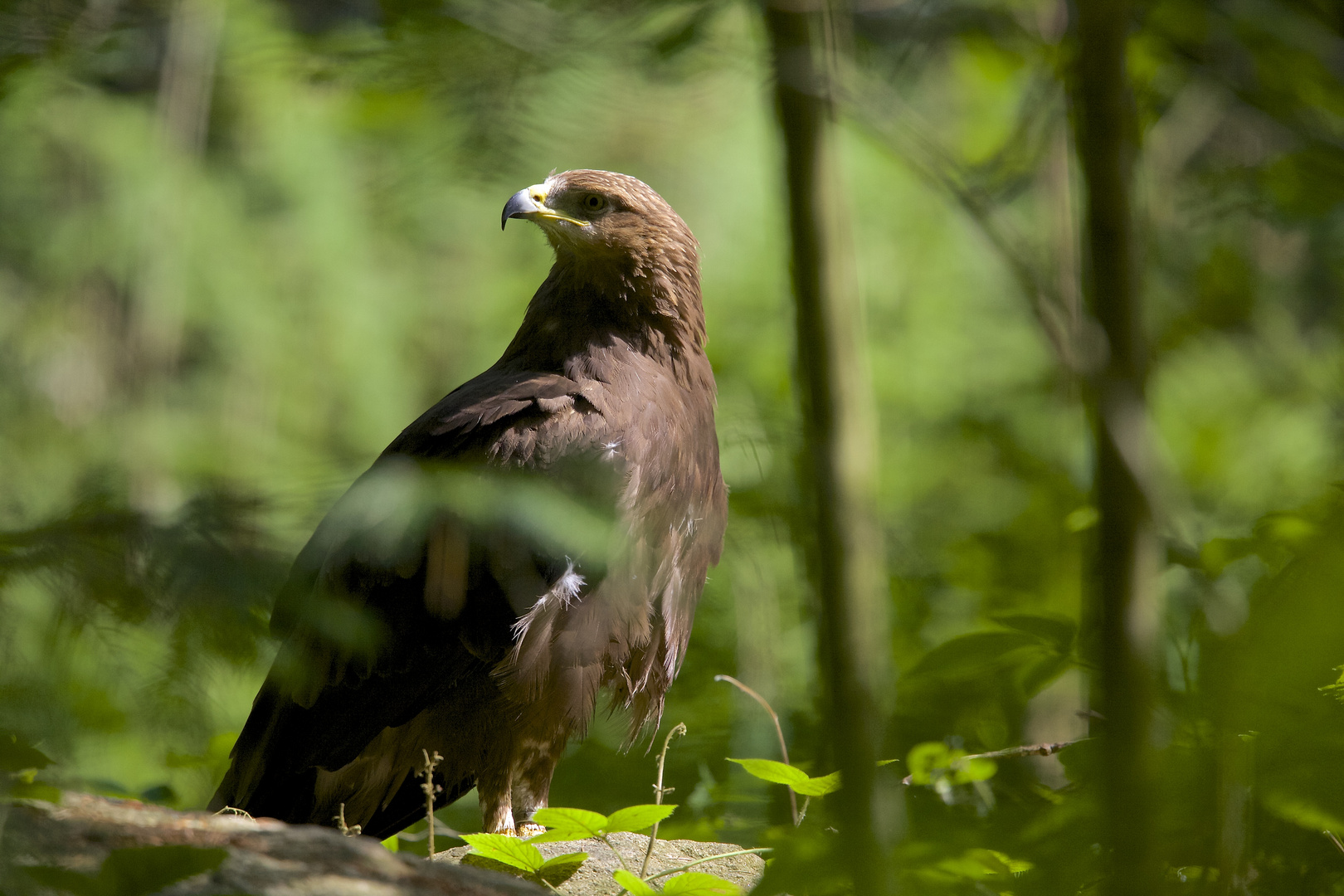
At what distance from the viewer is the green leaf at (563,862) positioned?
1698mm

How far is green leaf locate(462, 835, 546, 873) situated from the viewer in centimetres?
169

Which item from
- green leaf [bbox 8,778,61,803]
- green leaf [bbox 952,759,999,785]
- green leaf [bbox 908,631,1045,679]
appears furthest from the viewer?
green leaf [bbox 952,759,999,785]

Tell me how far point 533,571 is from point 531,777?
63 cm

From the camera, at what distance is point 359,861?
1.45m

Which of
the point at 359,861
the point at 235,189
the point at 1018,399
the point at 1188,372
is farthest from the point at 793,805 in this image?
the point at 235,189

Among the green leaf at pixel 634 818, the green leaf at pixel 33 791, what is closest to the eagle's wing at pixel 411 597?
the green leaf at pixel 634 818

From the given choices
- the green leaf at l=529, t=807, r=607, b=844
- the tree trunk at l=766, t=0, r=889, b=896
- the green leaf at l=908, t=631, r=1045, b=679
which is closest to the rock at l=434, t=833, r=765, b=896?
the green leaf at l=529, t=807, r=607, b=844

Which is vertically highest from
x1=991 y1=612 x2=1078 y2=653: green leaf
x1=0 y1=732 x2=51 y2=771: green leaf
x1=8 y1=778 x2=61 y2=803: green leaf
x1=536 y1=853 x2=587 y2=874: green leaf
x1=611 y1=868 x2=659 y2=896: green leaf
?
x1=991 y1=612 x2=1078 y2=653: green leaf

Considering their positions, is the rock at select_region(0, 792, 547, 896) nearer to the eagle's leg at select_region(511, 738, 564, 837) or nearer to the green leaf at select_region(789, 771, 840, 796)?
the green leaf at select_region(789, 771, 840, 796)

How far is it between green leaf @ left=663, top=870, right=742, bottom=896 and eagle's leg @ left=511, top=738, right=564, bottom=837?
1.09 meters

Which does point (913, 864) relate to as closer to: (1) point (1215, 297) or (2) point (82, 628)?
(2) point (82, 628)

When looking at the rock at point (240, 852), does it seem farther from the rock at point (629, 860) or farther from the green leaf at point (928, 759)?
the green leaf at point (928, 759)

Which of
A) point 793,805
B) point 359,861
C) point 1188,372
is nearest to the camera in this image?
point 359,861

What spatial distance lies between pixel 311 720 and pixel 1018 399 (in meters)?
2.97
